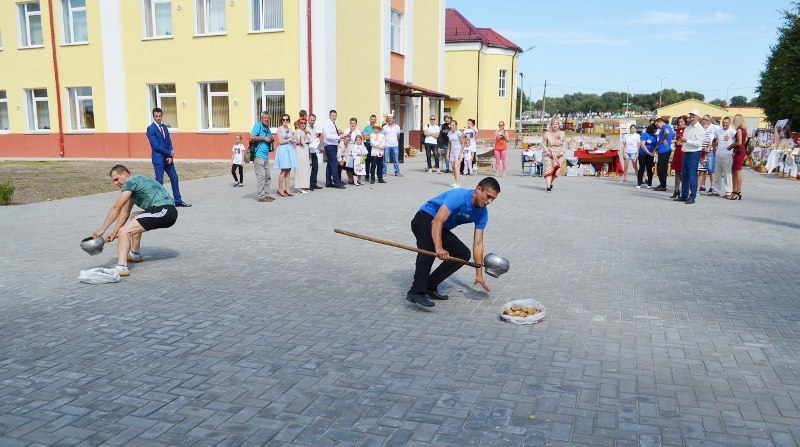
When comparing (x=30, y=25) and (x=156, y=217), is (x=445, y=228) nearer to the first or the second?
(x=156, y=217)

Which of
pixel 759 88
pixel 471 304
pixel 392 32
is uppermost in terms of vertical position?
pixel 392 32

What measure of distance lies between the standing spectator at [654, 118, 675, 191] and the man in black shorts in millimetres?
12177

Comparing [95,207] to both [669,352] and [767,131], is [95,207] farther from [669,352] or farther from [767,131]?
[767,131]

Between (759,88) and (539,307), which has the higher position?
(759,88)

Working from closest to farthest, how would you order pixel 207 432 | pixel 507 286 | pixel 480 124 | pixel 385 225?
1. pixel 207 432
2. pixel 507 286
3. pixel 385 225
4. pixel 480 124

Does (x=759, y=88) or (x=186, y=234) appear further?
(x=759, y=88)

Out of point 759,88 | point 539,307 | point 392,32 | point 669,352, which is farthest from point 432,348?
point 759,88

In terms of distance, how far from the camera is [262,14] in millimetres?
23688

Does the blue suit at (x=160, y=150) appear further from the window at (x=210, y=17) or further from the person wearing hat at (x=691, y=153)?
the window at (x=210, y=17)

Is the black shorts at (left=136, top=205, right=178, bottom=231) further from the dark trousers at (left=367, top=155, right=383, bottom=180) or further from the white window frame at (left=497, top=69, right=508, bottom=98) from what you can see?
the white window frame at (left=497, top=69, right=508, bottom=98)

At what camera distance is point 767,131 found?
96.5ft

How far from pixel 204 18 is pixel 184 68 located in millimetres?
2113

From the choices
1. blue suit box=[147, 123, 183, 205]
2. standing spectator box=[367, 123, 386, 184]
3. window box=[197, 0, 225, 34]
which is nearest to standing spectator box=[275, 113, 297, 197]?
blue suit box=[147, 123, 183, 205]

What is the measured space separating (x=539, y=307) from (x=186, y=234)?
605 cm
